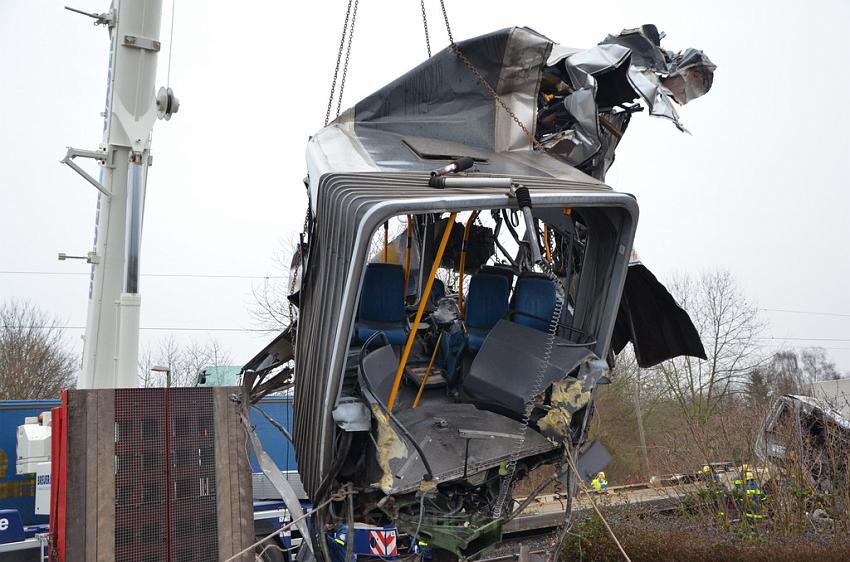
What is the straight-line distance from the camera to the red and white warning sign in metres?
10.3

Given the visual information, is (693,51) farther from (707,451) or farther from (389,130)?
(707,451)

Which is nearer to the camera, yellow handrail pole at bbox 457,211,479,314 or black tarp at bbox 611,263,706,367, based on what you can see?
black tarp at bbox 611,263,706,367

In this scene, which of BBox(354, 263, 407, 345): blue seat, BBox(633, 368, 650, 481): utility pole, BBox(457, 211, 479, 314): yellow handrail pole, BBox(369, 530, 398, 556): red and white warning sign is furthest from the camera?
BBox(633, 368, 650, 481): utility pole

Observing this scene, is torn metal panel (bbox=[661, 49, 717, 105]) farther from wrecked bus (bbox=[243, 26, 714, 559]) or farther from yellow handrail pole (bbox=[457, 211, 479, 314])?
yellow handrail pole (bbox=[457, 211, 479, 314])

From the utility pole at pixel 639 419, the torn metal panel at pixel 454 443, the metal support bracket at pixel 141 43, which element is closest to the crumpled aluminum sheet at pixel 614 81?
the torn metal panel at pixel 454 443

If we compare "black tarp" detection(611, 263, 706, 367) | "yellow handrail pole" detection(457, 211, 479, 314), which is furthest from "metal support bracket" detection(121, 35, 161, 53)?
"black tarp" detection(611, 263, 706, 367)

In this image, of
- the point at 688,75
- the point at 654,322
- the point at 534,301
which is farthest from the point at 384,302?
the point at 688,75

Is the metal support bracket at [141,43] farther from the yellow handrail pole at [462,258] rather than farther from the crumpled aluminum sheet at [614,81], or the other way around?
the crumpled aluminum sheet at [614,81]

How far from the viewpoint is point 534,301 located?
21.6 feet

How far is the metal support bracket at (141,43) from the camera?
33.0 feet

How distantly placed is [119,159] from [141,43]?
164 cm

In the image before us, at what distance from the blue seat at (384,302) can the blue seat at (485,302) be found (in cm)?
69

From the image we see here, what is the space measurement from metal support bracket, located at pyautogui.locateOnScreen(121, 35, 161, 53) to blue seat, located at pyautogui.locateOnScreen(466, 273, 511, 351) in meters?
6.19

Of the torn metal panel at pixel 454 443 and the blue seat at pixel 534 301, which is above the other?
the blue seat at pixel 534 301
